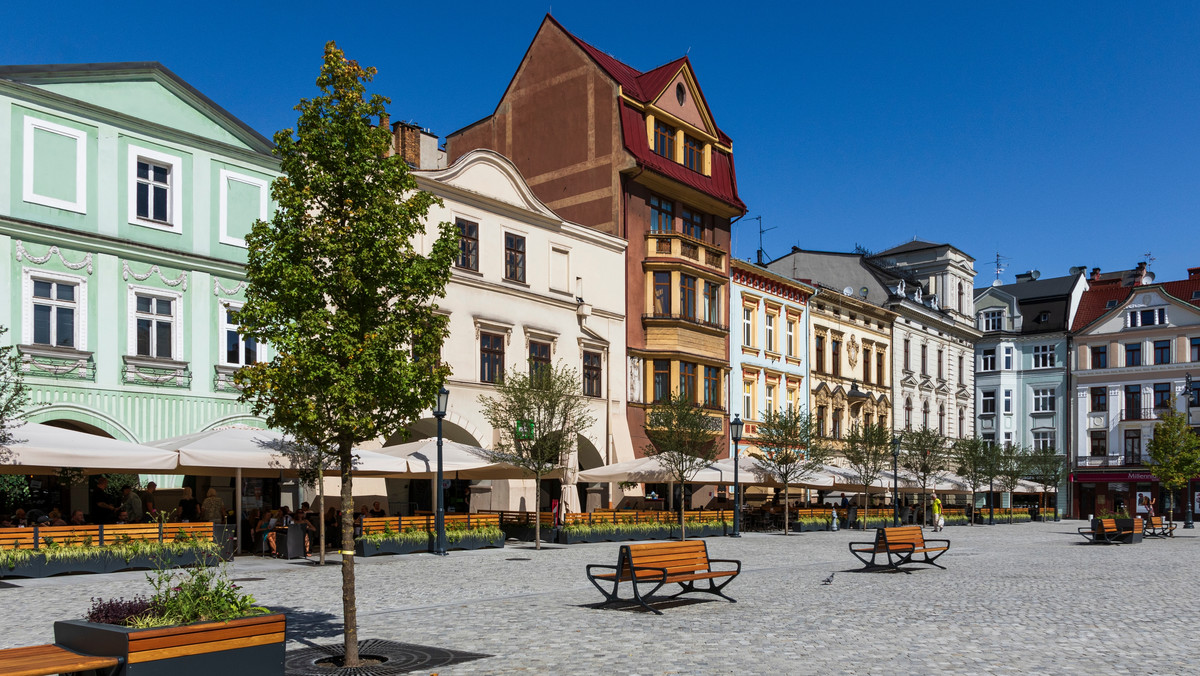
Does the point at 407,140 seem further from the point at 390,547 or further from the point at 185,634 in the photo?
the point at 185,634

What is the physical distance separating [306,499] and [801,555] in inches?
522

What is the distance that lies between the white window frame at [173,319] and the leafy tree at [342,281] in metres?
16.4

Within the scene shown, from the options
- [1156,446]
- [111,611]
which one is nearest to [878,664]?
[111,611]

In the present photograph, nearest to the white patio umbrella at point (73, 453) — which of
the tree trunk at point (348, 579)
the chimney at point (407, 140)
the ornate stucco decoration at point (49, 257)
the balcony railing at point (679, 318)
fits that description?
the ornate stucco decoration at point (49, 257)

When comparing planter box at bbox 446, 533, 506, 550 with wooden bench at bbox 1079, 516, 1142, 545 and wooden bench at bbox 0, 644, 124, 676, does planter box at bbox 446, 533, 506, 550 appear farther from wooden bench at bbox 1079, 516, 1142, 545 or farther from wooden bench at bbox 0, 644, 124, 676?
wooden bench at bbox 0, 644, 124, 676

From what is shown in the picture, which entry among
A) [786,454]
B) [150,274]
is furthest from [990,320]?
[150,274]

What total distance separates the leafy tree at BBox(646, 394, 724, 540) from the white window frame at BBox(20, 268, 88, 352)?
16.2m

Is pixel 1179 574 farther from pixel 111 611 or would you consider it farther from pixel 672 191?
pixel 672 191

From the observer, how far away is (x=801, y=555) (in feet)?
84.9

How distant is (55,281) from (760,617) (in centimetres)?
1870

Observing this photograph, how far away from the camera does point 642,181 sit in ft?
136

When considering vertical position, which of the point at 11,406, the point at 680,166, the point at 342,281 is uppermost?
the point at 680,166

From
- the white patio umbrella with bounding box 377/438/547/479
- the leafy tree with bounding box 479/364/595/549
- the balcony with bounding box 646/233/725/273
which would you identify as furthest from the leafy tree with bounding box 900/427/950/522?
the white patio umbrella with bounding box 377/438/547/479

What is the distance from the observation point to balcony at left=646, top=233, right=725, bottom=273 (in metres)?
41.9
